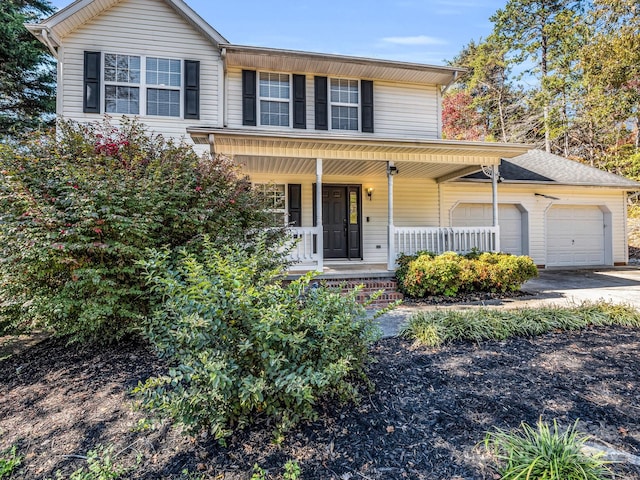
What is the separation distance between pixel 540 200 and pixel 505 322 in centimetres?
812

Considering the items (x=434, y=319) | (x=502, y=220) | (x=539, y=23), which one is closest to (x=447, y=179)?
(x=502, y=220)

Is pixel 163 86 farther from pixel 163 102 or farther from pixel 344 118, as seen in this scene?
pixel 344 118

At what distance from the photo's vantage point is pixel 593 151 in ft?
57.2

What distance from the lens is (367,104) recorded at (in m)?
9.05

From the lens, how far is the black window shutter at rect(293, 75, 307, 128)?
28.4ft

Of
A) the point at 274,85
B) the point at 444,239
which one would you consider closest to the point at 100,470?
the point at 444,239

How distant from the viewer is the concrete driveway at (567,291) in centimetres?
538

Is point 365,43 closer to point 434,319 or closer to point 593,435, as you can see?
point 434,319

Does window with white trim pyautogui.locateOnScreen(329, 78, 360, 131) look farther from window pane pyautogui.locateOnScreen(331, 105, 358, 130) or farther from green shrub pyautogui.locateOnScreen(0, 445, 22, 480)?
green shrub pyautogui.locateOnScreen(0, 445, 22, 480)

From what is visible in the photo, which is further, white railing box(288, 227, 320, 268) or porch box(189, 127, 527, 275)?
white railing box(288, 227, 320, 268)

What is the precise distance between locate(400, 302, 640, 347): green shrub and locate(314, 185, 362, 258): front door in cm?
491

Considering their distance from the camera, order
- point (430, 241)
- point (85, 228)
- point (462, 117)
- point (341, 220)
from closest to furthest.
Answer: point (85, 228), point (430, 241), point (341, 220), point (462, 117)

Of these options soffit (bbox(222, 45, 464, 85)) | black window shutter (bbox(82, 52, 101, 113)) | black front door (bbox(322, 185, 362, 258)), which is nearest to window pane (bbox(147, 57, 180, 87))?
black window shutter (bbox(82, 52, 101, 113))

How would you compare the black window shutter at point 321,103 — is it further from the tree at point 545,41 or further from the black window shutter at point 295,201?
the tree at point 545,41
